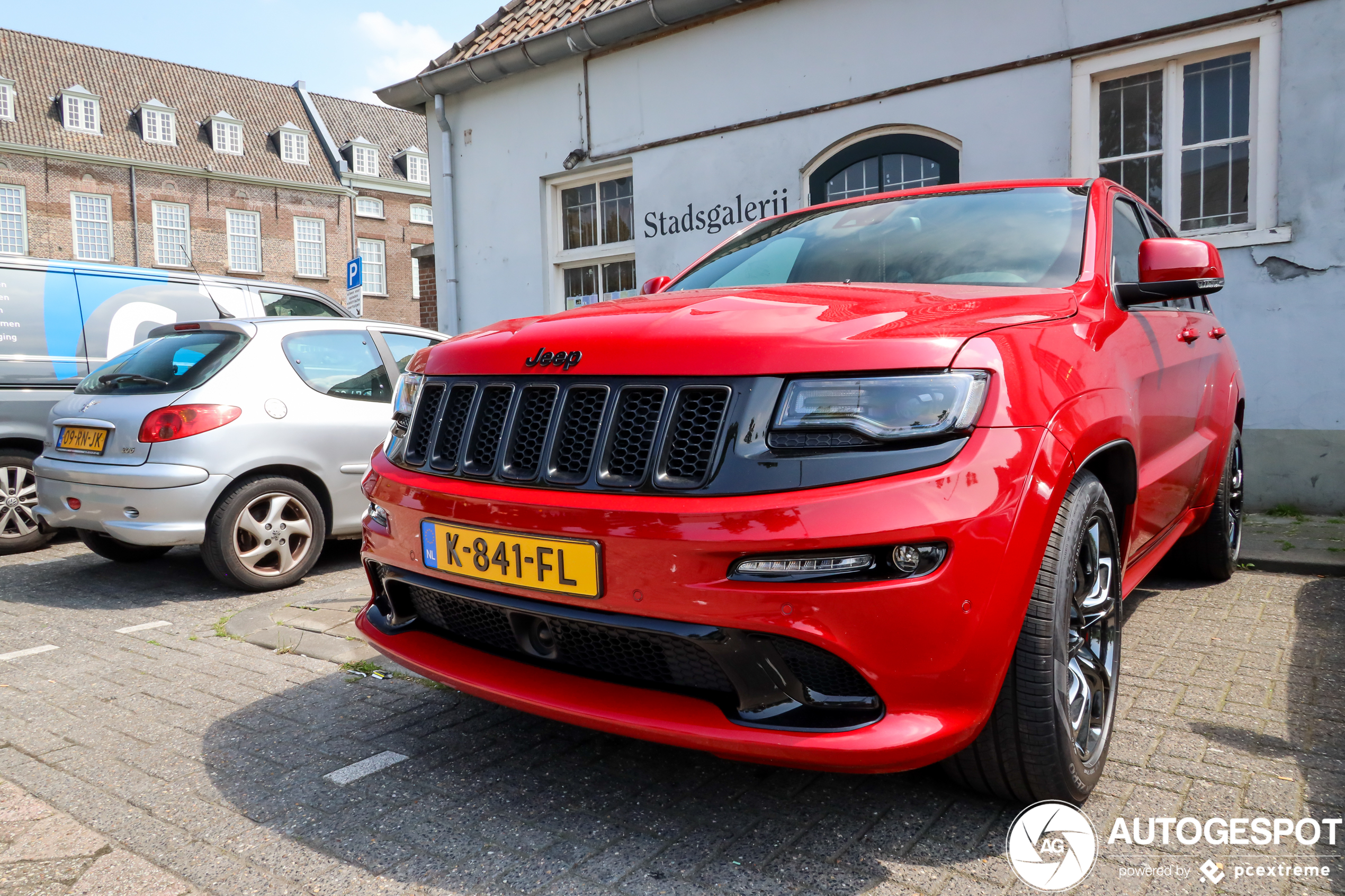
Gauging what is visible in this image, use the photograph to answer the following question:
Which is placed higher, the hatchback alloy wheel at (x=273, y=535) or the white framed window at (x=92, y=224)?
the white framed window at (x=92, y=224)

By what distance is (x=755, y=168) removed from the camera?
28.1 ft

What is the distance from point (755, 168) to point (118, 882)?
766cm

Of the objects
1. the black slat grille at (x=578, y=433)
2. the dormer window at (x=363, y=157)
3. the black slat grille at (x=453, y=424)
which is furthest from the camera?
the dormer window at (x=363, y=157)

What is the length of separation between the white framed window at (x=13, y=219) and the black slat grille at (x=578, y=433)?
124 feet

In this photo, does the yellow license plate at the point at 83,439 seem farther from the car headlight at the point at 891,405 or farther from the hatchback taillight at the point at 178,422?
the car headlight at the point at 891,405

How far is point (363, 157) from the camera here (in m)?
41.0

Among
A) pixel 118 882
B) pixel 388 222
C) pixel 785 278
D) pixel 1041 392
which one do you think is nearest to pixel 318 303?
pixel 785 278

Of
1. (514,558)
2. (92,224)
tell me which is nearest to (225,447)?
(514,558)

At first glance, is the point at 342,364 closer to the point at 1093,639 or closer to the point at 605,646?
the point at 605,646

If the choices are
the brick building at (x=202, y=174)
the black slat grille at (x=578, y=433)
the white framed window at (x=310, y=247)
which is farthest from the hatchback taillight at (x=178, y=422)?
the white framed window at (x=310, y=247)

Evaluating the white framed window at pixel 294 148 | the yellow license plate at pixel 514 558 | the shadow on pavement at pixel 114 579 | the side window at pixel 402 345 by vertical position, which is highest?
the white framed window at pixel 294 148

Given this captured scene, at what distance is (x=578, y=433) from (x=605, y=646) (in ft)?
1.64

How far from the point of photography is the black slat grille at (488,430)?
2.36 m

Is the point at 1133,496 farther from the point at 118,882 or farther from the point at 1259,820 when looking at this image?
the point at 118,882
